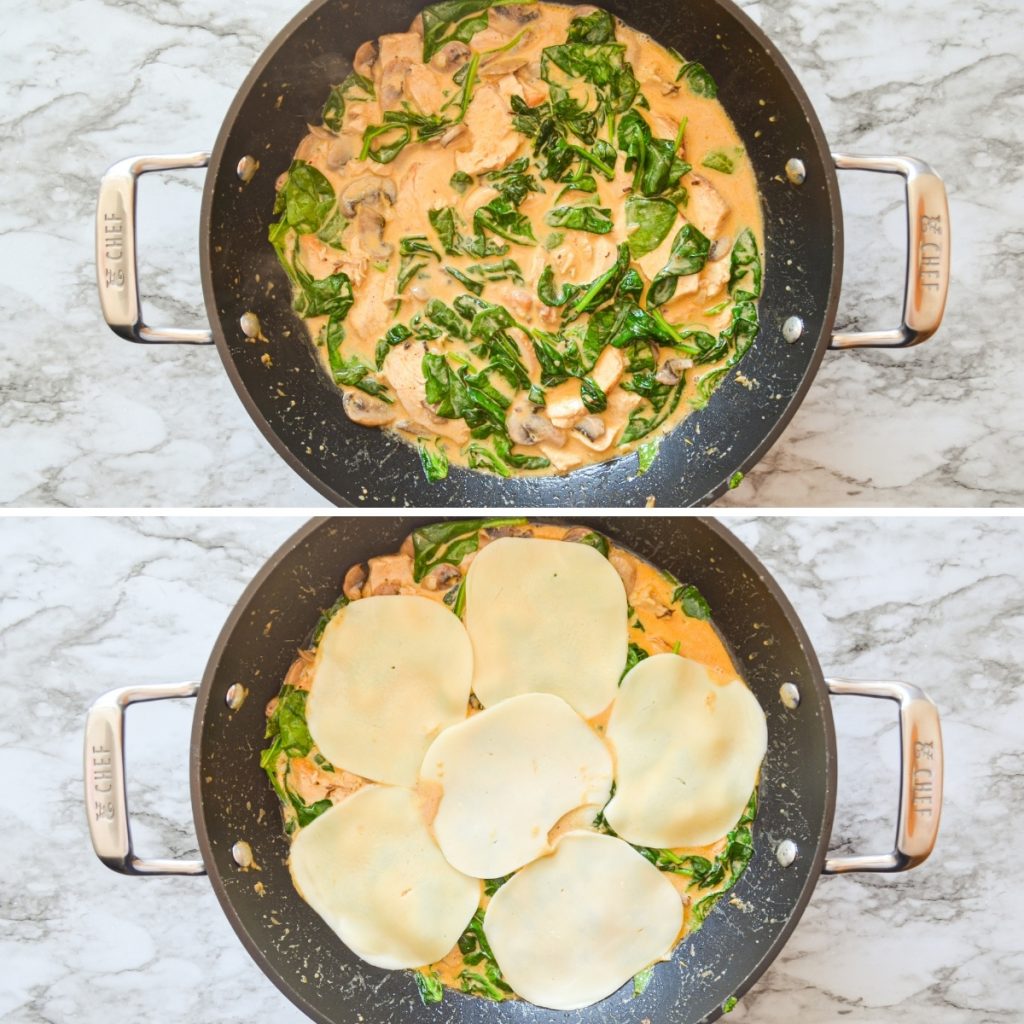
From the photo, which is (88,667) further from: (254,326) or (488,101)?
(488,101)

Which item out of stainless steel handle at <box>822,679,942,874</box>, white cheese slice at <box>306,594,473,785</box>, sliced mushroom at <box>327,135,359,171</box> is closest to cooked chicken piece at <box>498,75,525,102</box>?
sliced mushroom at <box>327,135,359,171</box>

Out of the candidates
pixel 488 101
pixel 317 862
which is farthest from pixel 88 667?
pixel 488 101

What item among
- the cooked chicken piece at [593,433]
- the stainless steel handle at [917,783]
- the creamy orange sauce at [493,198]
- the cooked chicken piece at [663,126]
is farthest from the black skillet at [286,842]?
the cooked chicken piece at [663,126]

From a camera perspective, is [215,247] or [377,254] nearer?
[215,247]

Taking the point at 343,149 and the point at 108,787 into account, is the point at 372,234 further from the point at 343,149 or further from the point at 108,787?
the point at 108,787

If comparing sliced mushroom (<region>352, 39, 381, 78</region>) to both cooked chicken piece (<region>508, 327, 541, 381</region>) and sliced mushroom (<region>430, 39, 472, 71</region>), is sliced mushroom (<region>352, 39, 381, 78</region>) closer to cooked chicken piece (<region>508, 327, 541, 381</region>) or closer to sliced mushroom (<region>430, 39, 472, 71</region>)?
sliced mushroom (<region>430, 39, 472, 71</region>)

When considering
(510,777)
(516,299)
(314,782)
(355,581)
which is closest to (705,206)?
(516,299)

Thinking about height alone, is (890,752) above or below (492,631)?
below
